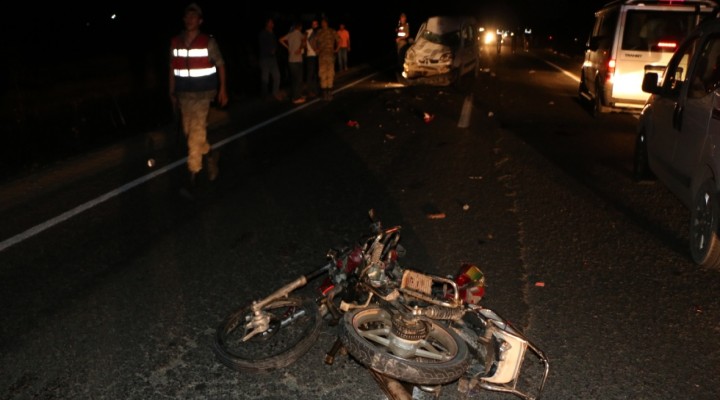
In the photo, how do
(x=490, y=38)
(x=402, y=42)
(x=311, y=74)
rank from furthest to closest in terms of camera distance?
(x=490, y=38) < (x=402, y=42) < (x=311, y=74)

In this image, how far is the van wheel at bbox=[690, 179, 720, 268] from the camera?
5004 mm

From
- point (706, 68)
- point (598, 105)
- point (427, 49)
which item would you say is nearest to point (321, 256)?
point (706, 68)

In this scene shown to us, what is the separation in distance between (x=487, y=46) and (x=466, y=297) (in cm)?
4176

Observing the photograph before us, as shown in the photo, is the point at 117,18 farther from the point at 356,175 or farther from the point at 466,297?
the point at 466,297

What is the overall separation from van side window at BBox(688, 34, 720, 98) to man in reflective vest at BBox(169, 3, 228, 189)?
4.86 metres

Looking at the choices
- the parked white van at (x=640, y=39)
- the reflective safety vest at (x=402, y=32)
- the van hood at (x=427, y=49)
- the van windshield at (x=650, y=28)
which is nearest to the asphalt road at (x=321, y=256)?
the parked white van at (x=640, y=39)

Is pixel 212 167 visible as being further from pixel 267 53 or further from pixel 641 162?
pixel 267 53

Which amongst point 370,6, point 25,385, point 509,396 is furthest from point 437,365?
point 370,6

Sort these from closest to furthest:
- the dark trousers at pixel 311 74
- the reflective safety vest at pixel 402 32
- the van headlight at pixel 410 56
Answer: the dark trousers at pixel 311 74
the van headlight at pixel 410 56
the reflective safety vest at pixel 402 32

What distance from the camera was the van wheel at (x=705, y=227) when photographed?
5.00 m

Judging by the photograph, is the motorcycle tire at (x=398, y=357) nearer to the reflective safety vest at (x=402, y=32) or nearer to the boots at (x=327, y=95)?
the boots at (x=327, y=95)

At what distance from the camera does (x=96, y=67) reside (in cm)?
2459

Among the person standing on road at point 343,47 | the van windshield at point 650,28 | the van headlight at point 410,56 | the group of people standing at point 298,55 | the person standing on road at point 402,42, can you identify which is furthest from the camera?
the person standing on road at point 343,47

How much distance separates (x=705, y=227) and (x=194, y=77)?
17.4 feet
